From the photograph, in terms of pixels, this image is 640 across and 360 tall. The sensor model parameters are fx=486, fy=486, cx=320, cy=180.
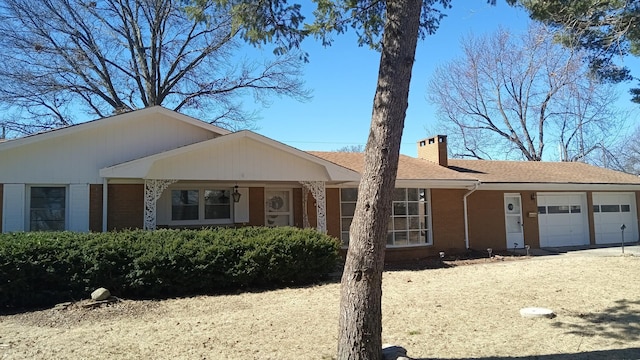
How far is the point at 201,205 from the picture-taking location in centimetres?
1398

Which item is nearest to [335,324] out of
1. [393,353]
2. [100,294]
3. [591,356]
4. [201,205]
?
[393,353]

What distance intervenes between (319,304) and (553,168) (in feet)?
53.0

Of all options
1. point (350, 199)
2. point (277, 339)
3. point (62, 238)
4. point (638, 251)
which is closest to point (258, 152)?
point (350, 199)

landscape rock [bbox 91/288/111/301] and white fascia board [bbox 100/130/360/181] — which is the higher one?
white fascia board [bbox 100/130/360/181]

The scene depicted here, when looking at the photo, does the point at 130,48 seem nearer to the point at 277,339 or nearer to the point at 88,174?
the point at 88,174

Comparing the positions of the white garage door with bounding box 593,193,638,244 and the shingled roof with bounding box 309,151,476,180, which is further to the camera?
the white garage door with bounding box 593,193,638,244

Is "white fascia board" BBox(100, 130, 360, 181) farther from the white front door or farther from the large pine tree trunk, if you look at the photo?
the large pine tree trunk

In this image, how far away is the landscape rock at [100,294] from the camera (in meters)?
8.63

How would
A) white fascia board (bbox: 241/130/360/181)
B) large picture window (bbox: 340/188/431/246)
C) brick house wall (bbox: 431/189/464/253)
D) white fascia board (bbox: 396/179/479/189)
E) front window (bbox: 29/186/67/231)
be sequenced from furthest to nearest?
brick house wall (bbox: 431/189/464/253) < large picture window (bbox: 340/188/431/246) < white fascia board (bbox: 396/179/479/189) < white fascia board (bbox: 241/130/360/181) < front window (bbox: 29/186/67/231)

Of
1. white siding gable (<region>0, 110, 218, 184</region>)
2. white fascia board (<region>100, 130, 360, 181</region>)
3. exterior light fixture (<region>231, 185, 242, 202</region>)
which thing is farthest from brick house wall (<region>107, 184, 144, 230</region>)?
exterior light fixture (<region>231, 185, 242, 202</region>)

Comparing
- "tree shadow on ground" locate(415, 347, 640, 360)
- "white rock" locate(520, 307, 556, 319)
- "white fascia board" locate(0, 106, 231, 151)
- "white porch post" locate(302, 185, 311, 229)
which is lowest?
"tree shadow on ground" locate(415, 347, 640, 360)

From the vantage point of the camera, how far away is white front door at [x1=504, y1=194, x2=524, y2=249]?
57.9 feet

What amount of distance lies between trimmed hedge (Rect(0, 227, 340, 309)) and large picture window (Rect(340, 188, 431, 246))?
5.15 meters

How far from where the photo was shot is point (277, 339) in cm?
637
